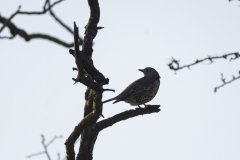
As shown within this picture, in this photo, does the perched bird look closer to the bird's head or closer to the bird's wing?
the bird's wing

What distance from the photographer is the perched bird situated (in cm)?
985

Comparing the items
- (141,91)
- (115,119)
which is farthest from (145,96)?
(115,119)

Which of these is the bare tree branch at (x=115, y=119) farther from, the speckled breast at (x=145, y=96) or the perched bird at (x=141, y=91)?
the speckled breast at (x=145, y=96)

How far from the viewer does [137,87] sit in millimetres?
10367

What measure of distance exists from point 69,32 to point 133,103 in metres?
5.32

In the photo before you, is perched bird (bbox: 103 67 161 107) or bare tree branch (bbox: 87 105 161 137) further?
perched bird (bbox: 103 67 161 107)

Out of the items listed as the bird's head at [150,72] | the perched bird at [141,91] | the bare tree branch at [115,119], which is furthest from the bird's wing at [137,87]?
the bare tree branch at [115,119]

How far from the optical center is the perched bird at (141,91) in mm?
9846

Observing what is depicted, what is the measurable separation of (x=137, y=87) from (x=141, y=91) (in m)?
0.11

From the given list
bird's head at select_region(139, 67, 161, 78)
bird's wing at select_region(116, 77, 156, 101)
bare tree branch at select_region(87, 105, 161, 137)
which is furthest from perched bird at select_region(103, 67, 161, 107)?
bare tree branch at select_region(87, 105, 161, 137)

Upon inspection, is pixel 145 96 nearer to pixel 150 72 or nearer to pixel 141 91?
pixel 141 91

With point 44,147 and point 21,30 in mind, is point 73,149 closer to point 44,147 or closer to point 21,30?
point 44,147

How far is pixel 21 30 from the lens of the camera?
4.78m

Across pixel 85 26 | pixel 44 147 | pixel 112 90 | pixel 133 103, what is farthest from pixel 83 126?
pixel 133 103
